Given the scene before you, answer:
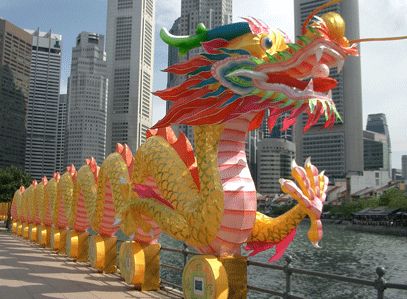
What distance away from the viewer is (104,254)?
845 cm

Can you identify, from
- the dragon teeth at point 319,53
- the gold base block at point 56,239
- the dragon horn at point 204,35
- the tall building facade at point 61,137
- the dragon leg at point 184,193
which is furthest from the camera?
the tall building facade at point 61,137

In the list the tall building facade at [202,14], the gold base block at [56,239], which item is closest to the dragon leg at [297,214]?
the gold base block at [56,239]

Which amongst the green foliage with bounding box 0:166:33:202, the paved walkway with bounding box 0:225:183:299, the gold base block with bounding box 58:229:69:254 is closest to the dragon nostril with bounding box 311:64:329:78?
the paved walkway with bounding box 0:225:183:299

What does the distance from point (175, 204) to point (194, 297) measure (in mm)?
1232

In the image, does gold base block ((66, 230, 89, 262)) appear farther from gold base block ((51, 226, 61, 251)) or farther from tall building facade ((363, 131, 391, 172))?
tall building facade ((363, 131, 391, 172))

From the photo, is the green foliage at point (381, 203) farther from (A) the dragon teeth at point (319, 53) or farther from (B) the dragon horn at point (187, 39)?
(A) the dragon teeth at point (319, 53)

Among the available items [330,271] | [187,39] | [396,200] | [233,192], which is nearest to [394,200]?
[396,200]

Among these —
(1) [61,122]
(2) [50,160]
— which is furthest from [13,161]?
(1) [61,122]

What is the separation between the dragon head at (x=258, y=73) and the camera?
4184 mm

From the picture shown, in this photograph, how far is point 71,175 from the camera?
1200 cm

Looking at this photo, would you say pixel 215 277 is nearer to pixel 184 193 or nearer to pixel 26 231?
pixel 184 193

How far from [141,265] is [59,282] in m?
1.72

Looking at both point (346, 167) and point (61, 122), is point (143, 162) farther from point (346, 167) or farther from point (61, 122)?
point (61, 122)

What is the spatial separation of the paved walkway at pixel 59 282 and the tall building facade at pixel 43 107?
124284mm
